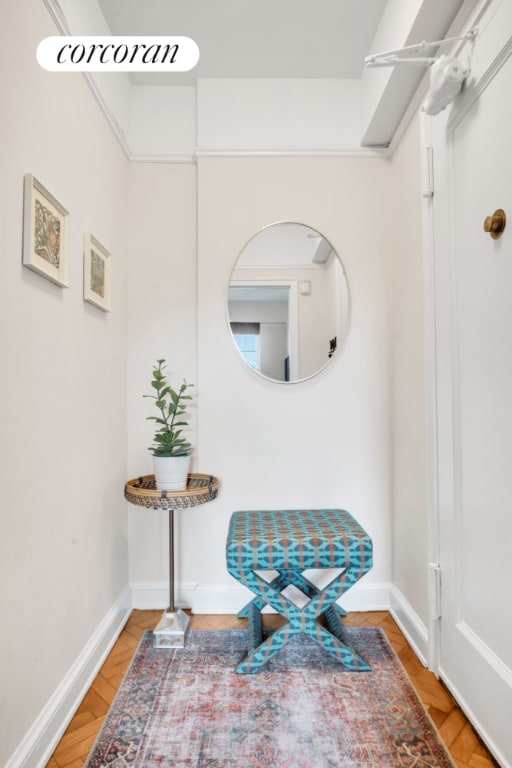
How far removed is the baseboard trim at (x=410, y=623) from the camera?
1.67 meters

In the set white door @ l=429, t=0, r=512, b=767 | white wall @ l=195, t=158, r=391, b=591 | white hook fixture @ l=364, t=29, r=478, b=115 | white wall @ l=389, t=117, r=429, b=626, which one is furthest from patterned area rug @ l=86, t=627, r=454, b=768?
white hook fixture @ l=364, t=29, r=478, b=115

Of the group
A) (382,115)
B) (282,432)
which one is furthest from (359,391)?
(382,115)

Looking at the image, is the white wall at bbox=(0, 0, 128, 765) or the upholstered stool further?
the upholstered stool

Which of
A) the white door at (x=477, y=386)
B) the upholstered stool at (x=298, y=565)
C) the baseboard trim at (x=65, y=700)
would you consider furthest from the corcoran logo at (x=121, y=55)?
the baseboard trim at (x=65, y=700)

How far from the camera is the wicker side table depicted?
1.71 m

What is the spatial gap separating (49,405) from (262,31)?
5.98 feet

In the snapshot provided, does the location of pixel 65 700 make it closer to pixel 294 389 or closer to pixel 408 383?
pixel 294 389

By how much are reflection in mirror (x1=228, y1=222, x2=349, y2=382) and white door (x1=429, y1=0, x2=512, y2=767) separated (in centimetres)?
63

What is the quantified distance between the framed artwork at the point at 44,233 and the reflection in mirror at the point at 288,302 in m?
0.89

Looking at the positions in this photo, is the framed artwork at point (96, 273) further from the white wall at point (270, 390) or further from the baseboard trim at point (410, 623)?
the baseboard trim at point (410, 623)

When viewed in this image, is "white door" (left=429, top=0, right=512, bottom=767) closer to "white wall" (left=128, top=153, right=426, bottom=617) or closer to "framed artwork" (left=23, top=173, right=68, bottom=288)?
"white wall" (left=128, top=153, right=426, bottom=617)

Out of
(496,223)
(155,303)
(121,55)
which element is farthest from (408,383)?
(121,55)

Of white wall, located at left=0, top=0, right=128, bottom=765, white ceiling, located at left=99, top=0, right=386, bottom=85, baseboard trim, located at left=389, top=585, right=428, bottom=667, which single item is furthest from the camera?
white ceiling, located at left=99, top=0, right=386, bottom=85

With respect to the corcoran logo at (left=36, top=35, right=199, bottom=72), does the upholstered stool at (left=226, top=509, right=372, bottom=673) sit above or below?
below
